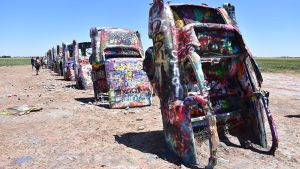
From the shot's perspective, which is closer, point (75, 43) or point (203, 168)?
point (203, 168)

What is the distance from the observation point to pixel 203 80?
5.09 m

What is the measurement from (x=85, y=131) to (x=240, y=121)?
3.24 meters

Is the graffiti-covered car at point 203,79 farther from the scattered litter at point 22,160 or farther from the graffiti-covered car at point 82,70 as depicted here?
the graffiti-covered car at point 82,70

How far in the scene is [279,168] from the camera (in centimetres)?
537

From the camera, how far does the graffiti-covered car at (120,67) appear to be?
1053 cm

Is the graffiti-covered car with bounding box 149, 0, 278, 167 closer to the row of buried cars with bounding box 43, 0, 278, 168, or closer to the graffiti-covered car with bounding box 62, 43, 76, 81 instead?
the row of buried cars with bounding box 43, 0, 278, 168

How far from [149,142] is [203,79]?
6.35 feet

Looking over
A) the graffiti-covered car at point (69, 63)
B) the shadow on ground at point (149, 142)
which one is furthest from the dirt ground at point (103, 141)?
the graffiti-covered car at point (69, 63)

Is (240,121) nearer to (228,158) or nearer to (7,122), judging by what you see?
(228,158)

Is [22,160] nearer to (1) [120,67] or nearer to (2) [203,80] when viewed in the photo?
(2) [203,80]

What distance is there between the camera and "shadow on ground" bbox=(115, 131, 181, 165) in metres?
5.74

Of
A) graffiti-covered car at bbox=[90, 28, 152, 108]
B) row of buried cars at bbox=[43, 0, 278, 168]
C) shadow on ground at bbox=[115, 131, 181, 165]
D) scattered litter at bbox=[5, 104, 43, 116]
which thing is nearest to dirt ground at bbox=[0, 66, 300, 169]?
shadow on ground at bbox=[115, 131, 181, 165]

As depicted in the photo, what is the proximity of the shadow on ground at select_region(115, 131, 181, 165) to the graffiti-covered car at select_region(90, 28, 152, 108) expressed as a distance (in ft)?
11.3

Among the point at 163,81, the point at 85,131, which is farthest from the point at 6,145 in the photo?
the point at 163,81
